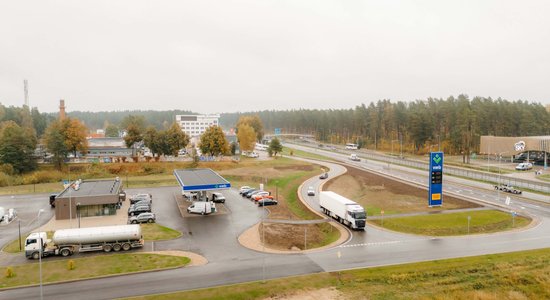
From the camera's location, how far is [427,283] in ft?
100

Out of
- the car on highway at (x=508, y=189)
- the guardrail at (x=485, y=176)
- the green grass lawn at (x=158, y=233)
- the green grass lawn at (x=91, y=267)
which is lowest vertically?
the green grass lawn at (x=91, y=267)

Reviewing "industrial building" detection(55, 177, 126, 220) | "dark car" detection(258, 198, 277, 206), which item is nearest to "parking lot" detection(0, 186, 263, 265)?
"dark car" detection(258, 198, 277, 206)

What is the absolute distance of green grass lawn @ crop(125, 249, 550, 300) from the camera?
92.5 feet

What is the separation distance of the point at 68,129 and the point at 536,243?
9944 centimetres

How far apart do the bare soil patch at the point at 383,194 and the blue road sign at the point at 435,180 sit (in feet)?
3.88

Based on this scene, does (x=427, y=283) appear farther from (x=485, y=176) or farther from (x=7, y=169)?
(x=7, y=169)

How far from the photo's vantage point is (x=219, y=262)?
3431 cm

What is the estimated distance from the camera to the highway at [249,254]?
2920 cm

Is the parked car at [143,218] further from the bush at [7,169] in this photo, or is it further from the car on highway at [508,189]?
the bush at [7,169]

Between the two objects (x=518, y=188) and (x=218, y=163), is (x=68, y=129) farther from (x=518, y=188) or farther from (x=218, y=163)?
(x=518, y=188)

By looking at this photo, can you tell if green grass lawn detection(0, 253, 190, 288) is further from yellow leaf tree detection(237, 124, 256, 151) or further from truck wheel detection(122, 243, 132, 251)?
yellow leaf tree detection(237, 124, 256, 151)

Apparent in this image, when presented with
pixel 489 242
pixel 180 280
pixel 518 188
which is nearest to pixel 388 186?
pixel 518 188

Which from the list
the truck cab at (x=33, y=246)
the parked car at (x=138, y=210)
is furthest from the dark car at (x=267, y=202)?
the truck cab at (x=33, y=246)

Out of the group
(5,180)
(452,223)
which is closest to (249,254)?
(452,223)
